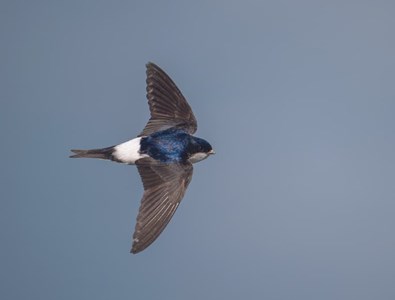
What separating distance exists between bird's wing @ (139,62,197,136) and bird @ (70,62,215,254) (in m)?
0.02

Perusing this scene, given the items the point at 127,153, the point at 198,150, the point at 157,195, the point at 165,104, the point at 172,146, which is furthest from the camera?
the point at 165,104

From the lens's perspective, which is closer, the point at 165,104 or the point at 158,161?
the point at 158,161

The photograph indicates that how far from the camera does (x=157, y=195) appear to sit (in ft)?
17.9

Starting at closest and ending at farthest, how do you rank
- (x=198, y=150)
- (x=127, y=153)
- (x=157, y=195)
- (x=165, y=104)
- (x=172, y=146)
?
(x=157, y=195)
(x=127, y=153)
(x=172, y=146)
(x=198, y=150)
(x=165, y=104)

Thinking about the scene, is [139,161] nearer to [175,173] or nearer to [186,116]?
[175,173]

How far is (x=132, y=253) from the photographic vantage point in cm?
483

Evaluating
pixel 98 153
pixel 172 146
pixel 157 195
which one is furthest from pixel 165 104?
pixel 157 195

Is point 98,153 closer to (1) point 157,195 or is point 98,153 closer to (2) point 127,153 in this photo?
(2) point 127,153

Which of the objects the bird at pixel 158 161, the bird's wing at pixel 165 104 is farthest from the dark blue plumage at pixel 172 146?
the bird's wing at pixel 165 104

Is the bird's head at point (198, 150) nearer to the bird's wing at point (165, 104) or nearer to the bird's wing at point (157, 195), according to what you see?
the bird's wing at point (157, 195)

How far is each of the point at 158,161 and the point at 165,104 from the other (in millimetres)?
850

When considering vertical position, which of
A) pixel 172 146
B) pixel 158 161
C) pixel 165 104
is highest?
pixel 165 104

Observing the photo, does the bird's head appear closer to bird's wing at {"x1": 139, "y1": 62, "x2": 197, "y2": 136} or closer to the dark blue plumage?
the dark blue plumage

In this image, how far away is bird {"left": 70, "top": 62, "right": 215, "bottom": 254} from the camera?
520cm
